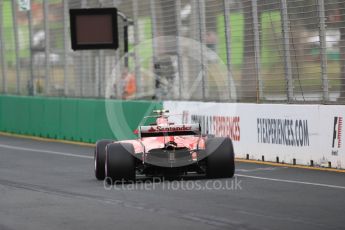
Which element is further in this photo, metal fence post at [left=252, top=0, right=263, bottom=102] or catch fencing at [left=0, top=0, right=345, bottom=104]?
metal fence post at [left=252, top=0, right=263, bottom=102]

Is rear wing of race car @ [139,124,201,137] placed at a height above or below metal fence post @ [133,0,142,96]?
below

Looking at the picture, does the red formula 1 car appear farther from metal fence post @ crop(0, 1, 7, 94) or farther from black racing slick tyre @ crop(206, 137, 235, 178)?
metal fence post @ crop(0, 1, 7, 94)

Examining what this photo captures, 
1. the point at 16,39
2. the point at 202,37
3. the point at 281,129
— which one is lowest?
the point at 281,129

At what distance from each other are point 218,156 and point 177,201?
2658 mm

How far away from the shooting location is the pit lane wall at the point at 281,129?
66.7 feet

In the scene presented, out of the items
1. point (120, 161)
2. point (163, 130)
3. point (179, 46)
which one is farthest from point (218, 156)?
point (179, 46)

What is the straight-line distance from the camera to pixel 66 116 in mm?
31609

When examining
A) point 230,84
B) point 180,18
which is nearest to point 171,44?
point 180,18

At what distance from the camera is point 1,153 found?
1050 inches

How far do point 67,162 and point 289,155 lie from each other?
458 centimetres

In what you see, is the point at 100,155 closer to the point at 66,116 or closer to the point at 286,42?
the point at 286,42

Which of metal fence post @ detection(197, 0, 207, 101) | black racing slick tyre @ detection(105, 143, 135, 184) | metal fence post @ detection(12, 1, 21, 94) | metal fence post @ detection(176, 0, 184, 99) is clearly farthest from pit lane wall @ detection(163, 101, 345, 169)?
metal fence post @ detection(12, 1, 21, 94)

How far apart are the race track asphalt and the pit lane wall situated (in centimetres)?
75

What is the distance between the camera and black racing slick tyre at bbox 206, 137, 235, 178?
56.0 feet
